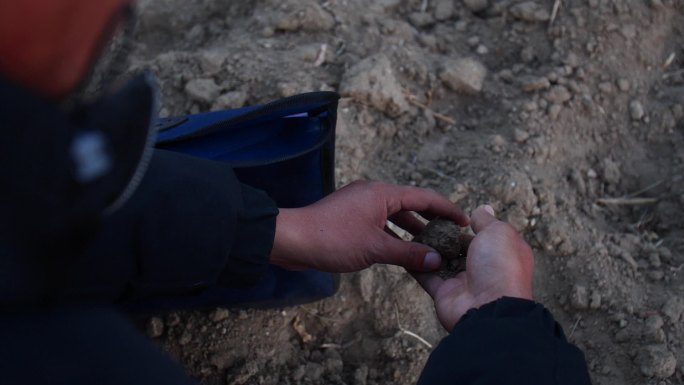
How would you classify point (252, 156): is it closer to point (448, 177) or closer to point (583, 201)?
point (448, 177)

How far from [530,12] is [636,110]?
0.41 meters

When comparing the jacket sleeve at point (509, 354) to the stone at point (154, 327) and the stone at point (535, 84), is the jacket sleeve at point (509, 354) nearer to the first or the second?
the stone at point (154, 327)

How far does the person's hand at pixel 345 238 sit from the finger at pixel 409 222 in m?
0.11

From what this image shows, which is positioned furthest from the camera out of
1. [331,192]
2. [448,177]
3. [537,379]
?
[448,177]

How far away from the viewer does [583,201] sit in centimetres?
215

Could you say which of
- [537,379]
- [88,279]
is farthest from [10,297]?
[537,379]

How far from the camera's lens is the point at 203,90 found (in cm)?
221

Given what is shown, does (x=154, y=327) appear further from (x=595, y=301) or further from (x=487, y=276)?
(x=595, y=301)

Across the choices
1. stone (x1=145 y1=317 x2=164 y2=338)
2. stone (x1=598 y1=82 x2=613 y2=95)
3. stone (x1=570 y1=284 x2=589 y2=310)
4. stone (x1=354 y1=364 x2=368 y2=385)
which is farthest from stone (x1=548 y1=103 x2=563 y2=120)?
stone (x1=145 y1=317 x2=164 y2=338)

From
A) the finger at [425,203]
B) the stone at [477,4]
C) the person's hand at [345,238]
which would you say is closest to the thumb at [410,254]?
the person's hand at [345,238]

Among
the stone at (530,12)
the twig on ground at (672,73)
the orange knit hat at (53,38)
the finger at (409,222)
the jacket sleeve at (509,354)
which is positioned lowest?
the finger at (409,222)

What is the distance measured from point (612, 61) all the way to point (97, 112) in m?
1.80

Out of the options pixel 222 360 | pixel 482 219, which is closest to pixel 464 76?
pixel 482 219

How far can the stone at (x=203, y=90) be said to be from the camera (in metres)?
2.21
